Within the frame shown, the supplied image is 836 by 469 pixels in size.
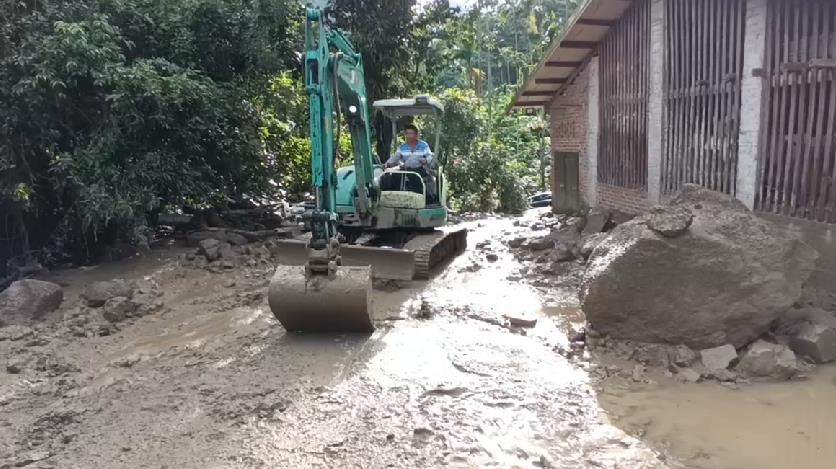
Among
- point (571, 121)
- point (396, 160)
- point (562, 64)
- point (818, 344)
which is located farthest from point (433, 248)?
point (571, 121)

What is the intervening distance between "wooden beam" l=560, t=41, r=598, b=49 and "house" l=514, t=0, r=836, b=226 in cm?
3

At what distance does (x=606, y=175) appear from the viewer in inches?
514

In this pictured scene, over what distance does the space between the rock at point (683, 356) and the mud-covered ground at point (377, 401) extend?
1.16 feet

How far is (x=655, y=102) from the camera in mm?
10852

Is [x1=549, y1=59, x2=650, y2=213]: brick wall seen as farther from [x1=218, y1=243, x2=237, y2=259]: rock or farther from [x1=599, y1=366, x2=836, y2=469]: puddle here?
[x1=218, y1=243, x2=237, y2=259]: rock

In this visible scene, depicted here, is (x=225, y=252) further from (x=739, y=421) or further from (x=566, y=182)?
(x=566, y=182)

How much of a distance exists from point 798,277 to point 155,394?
233 inches

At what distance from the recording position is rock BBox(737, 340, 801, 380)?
5.52 metres

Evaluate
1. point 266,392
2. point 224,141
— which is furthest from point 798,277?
point 224,141

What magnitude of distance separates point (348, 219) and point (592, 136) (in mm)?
6461

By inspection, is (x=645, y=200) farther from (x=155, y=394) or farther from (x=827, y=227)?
(x=155, y=394)

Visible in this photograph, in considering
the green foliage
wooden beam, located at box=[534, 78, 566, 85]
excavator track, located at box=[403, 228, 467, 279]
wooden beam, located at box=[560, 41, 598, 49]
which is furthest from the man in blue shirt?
wooden beam, located at box=[534, 78, 566, 85]

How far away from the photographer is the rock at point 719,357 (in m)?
5.71

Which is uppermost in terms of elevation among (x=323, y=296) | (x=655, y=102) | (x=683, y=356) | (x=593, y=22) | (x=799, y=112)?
(x=593, y=22)
